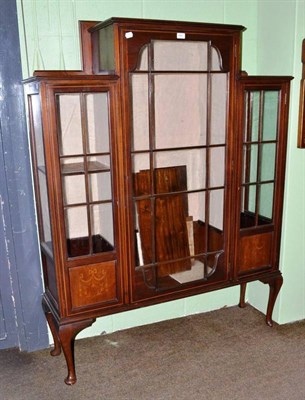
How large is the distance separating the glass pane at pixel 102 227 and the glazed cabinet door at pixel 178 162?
0.40 ft

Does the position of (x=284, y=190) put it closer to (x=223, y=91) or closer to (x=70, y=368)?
(x=223, y=91)

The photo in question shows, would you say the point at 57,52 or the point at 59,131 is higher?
the point at 57,52

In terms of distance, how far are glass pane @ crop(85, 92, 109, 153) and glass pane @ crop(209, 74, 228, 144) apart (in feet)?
1.91

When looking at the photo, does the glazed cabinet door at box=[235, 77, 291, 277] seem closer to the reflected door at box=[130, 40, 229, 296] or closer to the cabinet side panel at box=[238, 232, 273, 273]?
the cabinet side panel at box=[238, 232, 273, 273]

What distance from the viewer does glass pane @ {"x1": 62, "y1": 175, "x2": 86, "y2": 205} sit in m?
2.01

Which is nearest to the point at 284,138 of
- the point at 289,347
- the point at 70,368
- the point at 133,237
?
the point at 133,237

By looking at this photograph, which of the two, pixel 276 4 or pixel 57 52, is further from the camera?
pixel 276 4

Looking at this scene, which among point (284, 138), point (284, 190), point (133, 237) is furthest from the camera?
point (284, 190)

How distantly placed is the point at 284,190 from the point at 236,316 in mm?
940

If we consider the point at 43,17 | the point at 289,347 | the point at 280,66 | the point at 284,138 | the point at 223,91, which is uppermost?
the point at 43,17

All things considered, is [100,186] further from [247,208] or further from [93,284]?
[247,208]

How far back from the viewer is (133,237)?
2.12 m

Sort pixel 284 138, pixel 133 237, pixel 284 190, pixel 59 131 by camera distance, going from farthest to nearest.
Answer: pixel 284 190 → pixel 284 138 → pixel 133 237 → pixel 59 131

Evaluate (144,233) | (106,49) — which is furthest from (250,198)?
(106,49)
